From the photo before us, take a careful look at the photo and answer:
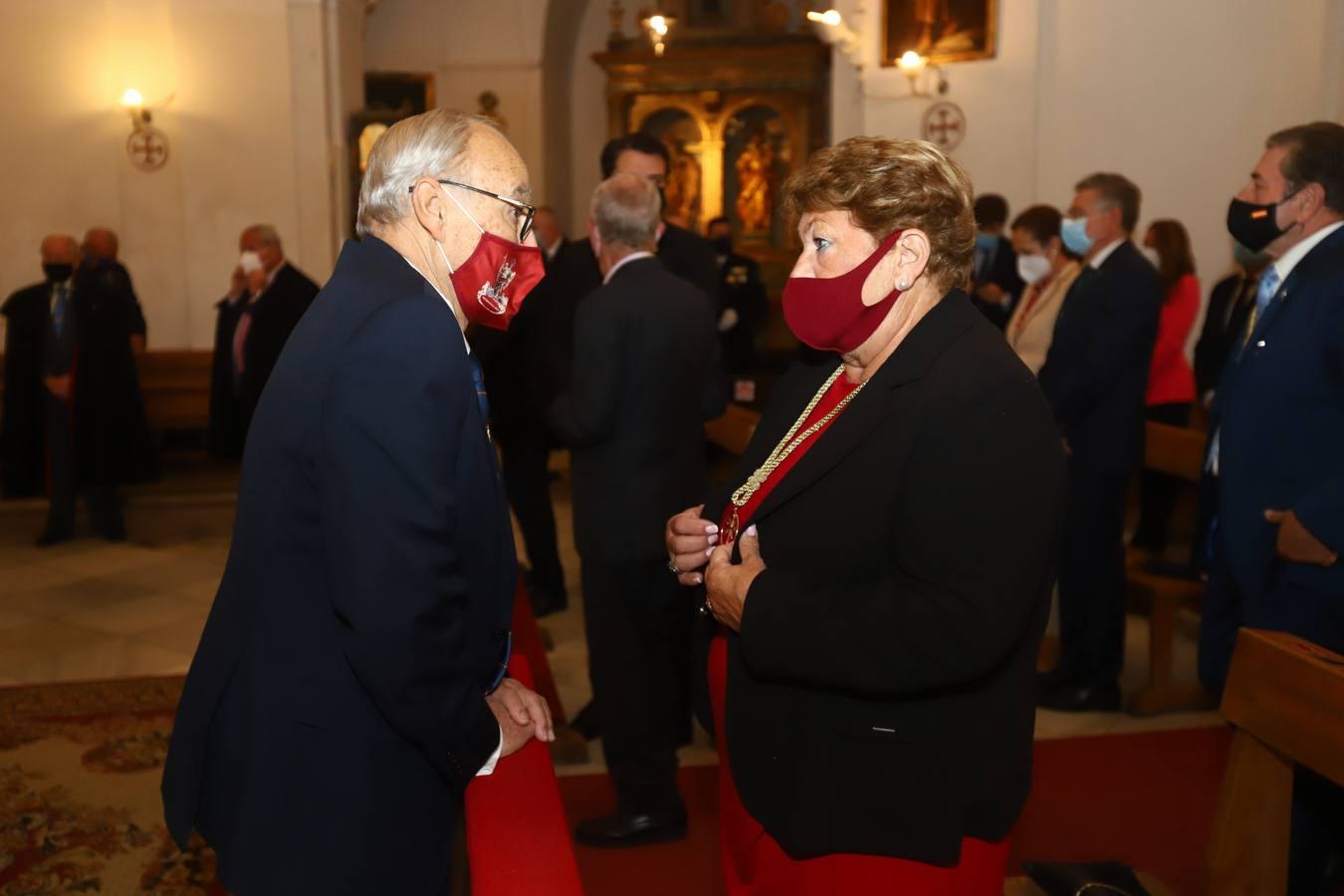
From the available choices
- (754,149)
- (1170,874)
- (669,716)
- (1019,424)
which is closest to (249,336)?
(669,716)

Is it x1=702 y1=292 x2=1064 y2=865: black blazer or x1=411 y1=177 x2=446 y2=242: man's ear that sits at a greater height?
x1=411 y1=177 x2=446 y2=242: man's ear

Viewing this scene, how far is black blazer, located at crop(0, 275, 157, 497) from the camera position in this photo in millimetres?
7195

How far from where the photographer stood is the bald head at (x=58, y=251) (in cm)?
702

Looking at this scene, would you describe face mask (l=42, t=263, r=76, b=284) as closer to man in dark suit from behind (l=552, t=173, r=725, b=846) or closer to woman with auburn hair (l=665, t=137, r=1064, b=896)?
man in dark suit from behind (l=552, t=173, r=725, b=846)

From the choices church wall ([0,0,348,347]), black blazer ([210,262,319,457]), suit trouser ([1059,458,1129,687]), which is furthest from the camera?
church wall ([0,0,348,347])

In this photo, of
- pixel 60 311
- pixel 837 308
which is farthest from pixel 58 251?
pixel 837 308

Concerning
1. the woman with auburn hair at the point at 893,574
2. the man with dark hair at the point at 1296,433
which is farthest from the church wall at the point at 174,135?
the woman with auburn hair at the point at 893,574

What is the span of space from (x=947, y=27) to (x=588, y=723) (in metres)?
7.38

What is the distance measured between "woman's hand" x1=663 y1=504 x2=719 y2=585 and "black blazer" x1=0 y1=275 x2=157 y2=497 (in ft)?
20.3

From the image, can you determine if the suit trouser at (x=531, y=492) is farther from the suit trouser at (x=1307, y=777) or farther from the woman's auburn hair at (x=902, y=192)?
the woman's auburn hair at (x=902, y=192)

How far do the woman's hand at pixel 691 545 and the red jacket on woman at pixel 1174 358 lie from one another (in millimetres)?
5292

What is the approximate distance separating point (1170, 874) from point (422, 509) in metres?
2.63

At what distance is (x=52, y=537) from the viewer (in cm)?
736

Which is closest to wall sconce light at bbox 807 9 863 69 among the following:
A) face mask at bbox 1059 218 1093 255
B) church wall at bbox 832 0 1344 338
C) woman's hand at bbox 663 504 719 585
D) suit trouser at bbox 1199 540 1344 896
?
church wall at bbox 832 0 1344 338
